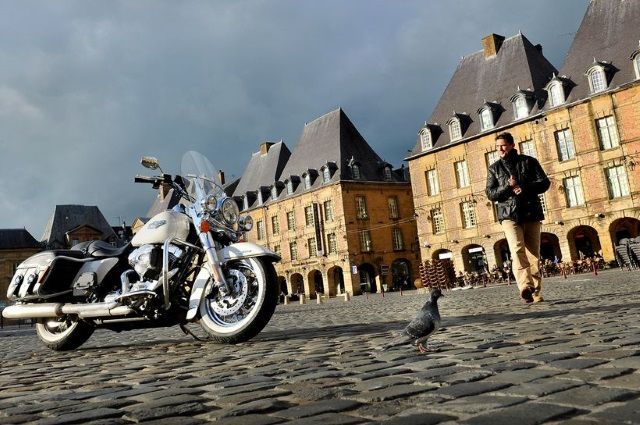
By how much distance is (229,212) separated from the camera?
6.16 m

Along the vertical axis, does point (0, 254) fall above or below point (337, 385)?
above

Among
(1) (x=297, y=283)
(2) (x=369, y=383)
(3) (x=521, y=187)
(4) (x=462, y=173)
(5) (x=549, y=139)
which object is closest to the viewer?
(2) (x=369, y=383)

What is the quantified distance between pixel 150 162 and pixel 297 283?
4599 cm

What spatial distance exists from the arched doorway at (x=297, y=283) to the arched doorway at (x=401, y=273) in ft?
29.7

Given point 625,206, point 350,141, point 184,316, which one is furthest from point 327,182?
point 184,316

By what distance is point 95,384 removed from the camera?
11.8 feet

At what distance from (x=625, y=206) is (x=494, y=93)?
1148cm

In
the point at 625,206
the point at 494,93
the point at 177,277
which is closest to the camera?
the point at 177,277

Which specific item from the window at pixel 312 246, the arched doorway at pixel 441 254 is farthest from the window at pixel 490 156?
the window at pixel 312 246

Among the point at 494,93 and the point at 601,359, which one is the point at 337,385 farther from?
the point at 494,93

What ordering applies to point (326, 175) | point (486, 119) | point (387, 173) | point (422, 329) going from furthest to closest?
point (387, 173) → point (326, 175) → point (486, 119) → point (422, 329)

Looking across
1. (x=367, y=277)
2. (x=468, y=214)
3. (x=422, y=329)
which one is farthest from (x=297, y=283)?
(x=422, y=329)

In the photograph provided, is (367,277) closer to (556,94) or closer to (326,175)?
(326,175)

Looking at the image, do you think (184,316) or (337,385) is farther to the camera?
(184,316)
